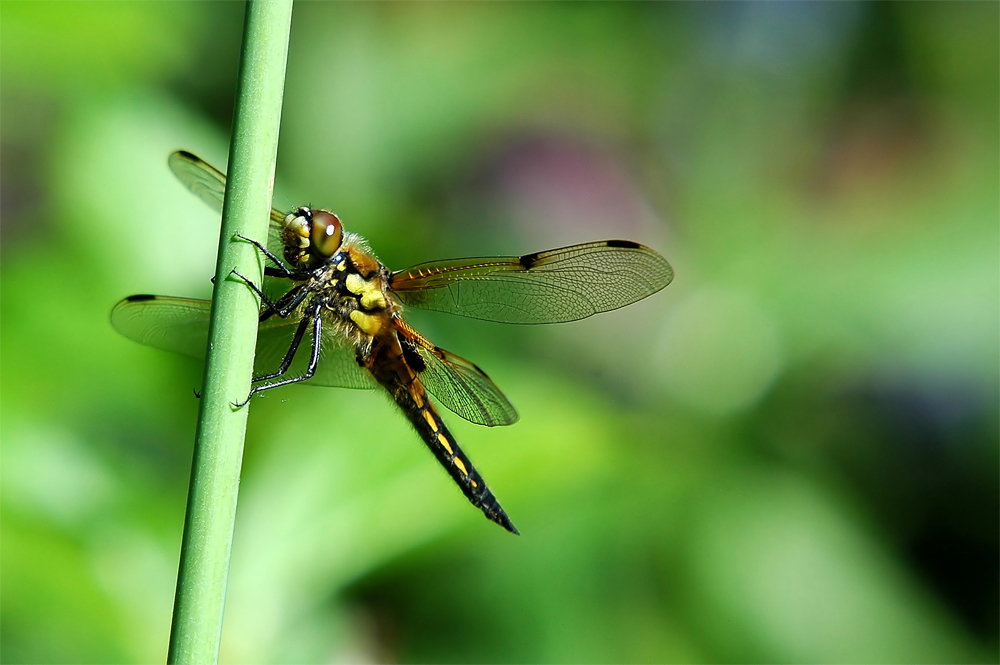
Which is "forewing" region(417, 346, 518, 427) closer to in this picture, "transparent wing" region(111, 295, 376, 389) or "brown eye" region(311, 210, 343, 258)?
"transparent wing" region(111, 295, 376, 389)

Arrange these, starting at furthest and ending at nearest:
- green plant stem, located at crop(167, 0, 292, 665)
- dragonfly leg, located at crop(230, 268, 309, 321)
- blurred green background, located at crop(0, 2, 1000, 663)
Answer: blurred green background, located at crop(0, 2, 1000, 663) < dragonfly leg, located at crop(230, 268, 309, 321) < green plant stem, located at crop(167, 0, 292, 665)

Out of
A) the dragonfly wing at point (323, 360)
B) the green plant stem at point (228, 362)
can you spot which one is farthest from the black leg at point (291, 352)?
the green plant stem at point (228, 362)

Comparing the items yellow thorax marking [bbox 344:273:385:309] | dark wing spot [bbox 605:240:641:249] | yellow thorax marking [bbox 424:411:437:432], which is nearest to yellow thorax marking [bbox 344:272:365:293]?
yellow thorax marking [bbox 344:273:385:309]

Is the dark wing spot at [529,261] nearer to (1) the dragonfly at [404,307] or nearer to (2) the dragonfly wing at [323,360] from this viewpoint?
(1) the dragonfly at [404,307]

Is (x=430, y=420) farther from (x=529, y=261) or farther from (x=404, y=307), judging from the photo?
(x=529, y=261)

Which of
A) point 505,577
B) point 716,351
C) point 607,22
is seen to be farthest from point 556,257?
point 607,22

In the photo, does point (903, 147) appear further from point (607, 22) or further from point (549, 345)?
point (549, 345)

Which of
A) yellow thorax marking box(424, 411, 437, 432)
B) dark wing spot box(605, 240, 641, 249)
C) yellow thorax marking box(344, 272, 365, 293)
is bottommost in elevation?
yellow thorax marking box(424, 411, 437, 432)

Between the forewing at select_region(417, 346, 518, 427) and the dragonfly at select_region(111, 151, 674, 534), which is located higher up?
the dragonfly at select_region(111, 151, 674, 534)
